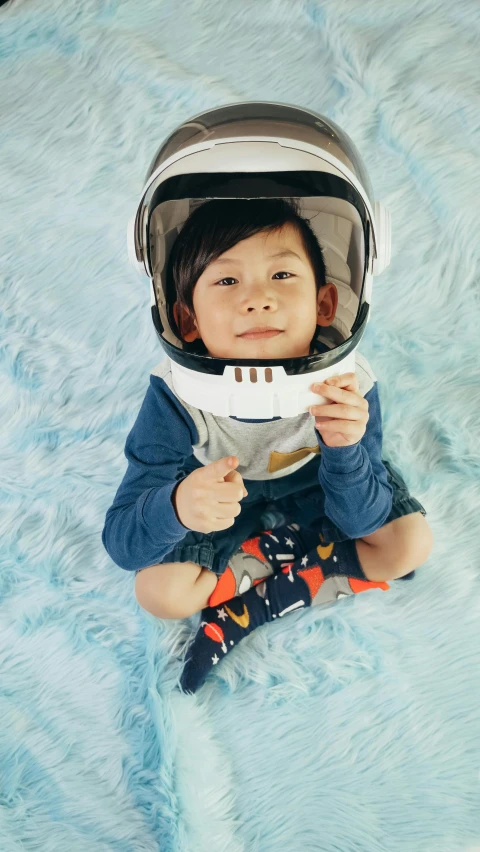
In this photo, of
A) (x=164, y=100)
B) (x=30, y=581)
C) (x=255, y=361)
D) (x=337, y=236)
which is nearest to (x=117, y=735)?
(x=30, y=581)

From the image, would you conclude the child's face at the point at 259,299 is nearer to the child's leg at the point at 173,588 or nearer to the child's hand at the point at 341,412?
the child's hand at the point at 341,412

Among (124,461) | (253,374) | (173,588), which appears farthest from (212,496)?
(124,461)

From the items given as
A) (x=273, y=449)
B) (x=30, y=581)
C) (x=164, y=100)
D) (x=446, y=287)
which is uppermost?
(x=164, y=100)

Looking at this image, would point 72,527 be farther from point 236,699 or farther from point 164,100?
point 164,100

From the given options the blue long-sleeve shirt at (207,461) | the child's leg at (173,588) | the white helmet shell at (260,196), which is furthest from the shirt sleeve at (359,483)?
the child's leg at (173,588)

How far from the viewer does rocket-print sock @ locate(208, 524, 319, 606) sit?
123cm

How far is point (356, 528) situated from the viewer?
1112 millimetres

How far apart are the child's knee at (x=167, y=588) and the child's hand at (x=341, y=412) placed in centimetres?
32

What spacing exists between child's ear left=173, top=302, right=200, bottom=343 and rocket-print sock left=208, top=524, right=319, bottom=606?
0.34 m

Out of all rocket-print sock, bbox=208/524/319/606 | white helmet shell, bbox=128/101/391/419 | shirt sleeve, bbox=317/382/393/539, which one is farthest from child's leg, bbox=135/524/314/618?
white helmet shell, bbox=128/101/391/419

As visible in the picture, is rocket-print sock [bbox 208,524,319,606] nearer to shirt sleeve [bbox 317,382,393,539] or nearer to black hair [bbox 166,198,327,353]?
shirt sleeve [bbox 317,382,393,539]

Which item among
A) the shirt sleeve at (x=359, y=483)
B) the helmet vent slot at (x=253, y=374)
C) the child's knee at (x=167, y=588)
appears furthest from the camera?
the child's knee at (x=167, y=588)

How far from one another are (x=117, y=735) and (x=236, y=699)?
170 millimetres

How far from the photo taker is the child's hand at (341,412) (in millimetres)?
957
